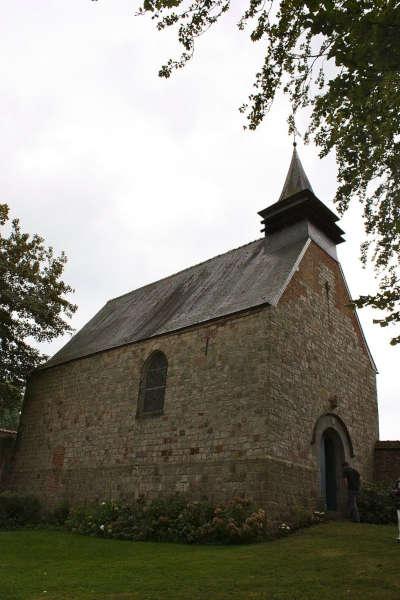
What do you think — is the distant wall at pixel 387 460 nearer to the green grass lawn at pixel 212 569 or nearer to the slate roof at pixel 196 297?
the green grass lawn at pixel 212 569

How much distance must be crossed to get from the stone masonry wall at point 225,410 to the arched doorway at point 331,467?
0.68 meters

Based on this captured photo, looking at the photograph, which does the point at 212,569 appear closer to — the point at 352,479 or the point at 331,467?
the point at 352,479

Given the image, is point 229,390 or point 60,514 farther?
point 60,514

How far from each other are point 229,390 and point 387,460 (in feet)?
21.6

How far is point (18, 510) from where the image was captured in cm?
1548

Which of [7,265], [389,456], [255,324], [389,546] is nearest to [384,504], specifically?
[389,456]

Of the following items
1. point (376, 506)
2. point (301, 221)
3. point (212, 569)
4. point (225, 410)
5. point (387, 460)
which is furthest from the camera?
point (301, 221)

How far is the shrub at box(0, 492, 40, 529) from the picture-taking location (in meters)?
15.0

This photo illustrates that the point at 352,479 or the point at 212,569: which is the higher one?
the point at 352,479

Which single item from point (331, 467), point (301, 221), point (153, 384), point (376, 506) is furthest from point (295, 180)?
point (376, 506)

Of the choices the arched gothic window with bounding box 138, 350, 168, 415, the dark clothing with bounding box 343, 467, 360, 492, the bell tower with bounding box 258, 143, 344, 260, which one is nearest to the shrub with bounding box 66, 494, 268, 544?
the arched gothic window with bounding box 138, 350, 168, 415

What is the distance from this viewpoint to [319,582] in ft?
20.5

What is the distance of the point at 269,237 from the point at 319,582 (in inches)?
479

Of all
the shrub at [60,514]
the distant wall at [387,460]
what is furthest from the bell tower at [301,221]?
the shrub at [60,514]
